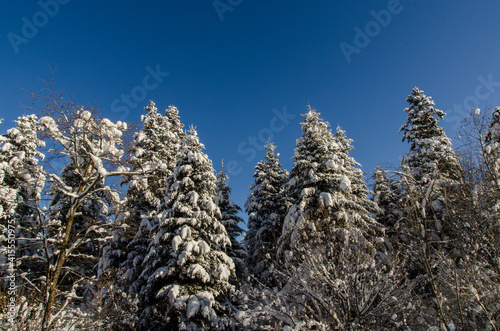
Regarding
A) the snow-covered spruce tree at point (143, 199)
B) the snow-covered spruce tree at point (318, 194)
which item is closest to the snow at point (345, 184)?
the snow-covered spruce tree at point (318, 194)

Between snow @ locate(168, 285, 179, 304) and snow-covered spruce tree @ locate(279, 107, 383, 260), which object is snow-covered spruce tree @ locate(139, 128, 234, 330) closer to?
snow @ locate(168, 285, 179, 304)

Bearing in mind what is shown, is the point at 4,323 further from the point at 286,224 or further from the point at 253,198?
the point at 253,198

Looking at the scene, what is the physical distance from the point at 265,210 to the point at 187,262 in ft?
31.6

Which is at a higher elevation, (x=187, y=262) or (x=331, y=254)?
(x=331, y=254)

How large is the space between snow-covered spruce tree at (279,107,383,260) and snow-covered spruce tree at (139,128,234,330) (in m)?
3.66

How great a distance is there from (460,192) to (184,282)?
12506 mm

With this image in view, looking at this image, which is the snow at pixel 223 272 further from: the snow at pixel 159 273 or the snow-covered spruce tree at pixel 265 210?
the snow-covered spruce tree at pixel 265 210

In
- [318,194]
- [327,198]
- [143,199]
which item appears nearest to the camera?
[327,198]

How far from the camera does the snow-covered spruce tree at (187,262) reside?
435 inches

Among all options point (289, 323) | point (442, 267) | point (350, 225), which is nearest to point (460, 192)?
point (442, 267)

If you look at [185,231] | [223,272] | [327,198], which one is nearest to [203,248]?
[185,231]

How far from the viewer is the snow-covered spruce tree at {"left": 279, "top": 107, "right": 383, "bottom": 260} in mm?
12891

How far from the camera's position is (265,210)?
20906 mm

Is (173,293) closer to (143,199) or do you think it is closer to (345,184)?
(143,199)
